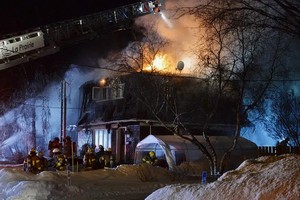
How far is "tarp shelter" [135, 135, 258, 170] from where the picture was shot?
24.3 m

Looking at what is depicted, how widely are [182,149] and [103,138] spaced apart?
37.6 feet

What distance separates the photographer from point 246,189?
20.1 ft

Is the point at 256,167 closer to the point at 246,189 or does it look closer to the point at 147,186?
the point at 246,189

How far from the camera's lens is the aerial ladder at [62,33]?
21938 millimetres

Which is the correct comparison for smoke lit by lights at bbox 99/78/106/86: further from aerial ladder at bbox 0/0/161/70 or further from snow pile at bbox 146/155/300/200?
snow pile at bbox 146/155/300/200

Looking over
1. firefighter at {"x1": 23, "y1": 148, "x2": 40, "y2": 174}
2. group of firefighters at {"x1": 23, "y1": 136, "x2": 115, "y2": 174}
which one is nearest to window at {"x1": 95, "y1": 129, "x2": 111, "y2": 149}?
group of firefighters at {"x1": 23, "y1": 136, "x2": 115, "y2": 174}

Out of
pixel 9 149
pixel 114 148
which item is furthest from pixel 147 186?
pixel 9 149

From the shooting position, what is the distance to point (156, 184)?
55.1 ft

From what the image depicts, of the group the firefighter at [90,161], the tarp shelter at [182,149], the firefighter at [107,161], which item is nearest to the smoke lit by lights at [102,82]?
the tarp shelter at [182,149]

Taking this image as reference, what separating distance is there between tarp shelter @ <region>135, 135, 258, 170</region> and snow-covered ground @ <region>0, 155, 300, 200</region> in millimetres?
5041

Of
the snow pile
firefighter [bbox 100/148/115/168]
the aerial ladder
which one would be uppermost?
the aerial ladder

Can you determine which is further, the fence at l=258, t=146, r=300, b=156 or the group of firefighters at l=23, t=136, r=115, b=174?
the fence at l=258, t=146, r=300, b=156

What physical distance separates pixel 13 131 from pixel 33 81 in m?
5.26

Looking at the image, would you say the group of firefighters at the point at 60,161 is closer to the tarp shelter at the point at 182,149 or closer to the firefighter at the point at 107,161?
the firefighter at the point at 107,161
